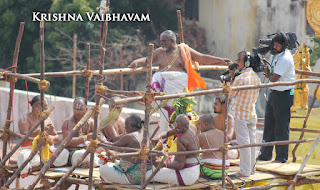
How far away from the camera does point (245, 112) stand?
735 centimetres

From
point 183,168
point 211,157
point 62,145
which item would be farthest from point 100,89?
point 211,157

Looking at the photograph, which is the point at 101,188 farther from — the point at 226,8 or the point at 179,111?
the point at 226,8

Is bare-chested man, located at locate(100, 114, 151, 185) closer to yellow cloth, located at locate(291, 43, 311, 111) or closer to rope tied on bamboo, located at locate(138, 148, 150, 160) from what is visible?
rope tied on bamboo, located at locate(138, 148, 150, 160)

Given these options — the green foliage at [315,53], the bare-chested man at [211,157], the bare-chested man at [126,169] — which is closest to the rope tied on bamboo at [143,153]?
the bare-chested man at [126,169]

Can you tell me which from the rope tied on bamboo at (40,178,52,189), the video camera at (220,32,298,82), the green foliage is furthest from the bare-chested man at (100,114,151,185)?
the green foliage

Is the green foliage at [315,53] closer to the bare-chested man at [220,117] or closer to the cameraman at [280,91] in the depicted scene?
the bare-chested man at [220,117]

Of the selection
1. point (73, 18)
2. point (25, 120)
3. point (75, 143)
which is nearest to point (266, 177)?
point (75, 143)

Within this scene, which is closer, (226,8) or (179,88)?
(179,88)

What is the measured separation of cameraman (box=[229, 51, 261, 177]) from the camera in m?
7.36

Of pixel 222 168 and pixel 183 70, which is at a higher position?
pixel 183 70

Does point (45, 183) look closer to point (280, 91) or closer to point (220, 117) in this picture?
point (220, 117)

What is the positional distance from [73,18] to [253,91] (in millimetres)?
10961

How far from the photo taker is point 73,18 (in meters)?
17.6

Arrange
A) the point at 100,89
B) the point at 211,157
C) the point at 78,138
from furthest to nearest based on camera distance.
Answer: the point at 78,138 < the point at 211,157 < the point at 100,89
